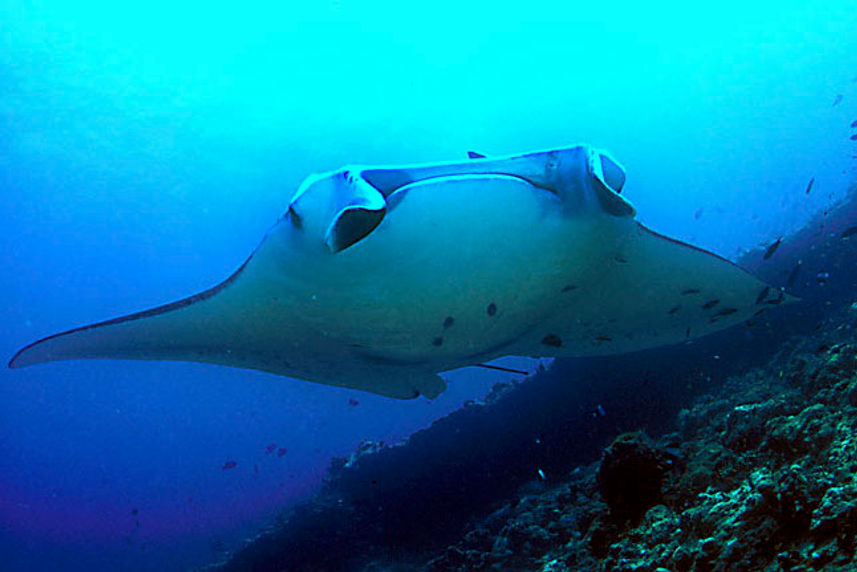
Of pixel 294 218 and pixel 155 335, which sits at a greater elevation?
pixel 155 335

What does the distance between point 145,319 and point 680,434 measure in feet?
13.9

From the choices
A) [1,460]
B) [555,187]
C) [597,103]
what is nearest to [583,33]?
[597,103]

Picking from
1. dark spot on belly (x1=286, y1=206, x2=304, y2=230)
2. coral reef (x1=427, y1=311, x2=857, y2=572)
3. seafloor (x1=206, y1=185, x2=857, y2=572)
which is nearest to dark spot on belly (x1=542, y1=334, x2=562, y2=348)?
seafloor (x1=206, y1=185, x2=857, y2=572)

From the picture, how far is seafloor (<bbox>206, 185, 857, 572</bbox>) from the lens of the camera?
173 cm

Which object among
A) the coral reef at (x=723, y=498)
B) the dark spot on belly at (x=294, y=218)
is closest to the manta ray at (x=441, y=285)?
the dark spot on belly at (x=294, y=218)

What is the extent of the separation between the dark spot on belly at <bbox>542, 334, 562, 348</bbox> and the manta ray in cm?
1

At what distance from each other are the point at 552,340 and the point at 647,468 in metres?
1.38

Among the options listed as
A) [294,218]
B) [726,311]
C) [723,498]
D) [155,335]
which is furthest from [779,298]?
[155,335]

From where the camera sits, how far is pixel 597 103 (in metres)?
31.9

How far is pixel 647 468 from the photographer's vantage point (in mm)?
2584

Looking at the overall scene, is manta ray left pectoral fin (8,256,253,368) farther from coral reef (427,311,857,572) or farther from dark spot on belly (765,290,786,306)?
→ dark spot on belly (765,290,786,306)

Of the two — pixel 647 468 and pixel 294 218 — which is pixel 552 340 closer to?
pixel 647 468

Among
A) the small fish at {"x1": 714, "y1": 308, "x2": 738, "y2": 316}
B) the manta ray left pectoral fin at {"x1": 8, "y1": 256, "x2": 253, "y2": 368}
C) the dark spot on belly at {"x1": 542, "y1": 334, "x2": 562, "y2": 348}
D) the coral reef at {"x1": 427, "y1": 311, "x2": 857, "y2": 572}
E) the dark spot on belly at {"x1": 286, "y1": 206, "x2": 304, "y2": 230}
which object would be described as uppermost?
the manta ray left pectoral fin at {"x1": 8, "y1": 256, "x2": 253, "y2": 368}

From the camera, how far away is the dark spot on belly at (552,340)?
3777 millimetres
